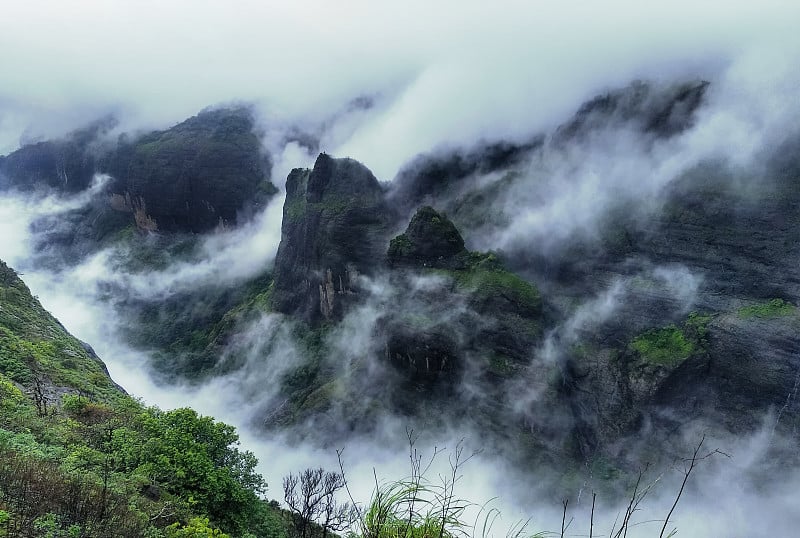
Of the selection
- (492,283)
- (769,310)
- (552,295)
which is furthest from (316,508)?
(552,295)

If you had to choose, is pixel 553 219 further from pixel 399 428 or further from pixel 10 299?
pixel 10 299

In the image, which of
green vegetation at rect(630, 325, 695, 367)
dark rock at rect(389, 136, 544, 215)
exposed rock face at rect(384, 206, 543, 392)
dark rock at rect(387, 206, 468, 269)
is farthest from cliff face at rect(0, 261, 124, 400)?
dark rock at rect(389, 136, 544, 215)

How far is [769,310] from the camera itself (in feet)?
195

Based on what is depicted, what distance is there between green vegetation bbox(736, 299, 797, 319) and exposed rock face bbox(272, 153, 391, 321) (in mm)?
55020

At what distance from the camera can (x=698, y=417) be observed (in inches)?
2419

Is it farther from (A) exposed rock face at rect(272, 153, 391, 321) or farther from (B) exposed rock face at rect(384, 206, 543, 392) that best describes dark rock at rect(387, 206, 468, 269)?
(A) exposed rock face at rect(272, 153, 391, 321)

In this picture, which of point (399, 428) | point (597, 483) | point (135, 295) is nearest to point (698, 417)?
point (597, 483)

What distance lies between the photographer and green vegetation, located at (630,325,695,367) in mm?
62125

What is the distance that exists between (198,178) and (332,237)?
82.0m

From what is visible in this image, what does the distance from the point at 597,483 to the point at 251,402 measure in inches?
2703

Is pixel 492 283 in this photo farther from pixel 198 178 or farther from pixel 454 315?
pixel 198 178

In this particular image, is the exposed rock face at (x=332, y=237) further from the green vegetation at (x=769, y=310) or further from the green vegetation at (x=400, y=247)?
the green vegetation at (x=769, y=310)

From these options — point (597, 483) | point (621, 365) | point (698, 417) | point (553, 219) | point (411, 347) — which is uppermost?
point (553, 219)

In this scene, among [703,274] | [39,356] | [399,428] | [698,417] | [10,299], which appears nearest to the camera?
[39,356]
